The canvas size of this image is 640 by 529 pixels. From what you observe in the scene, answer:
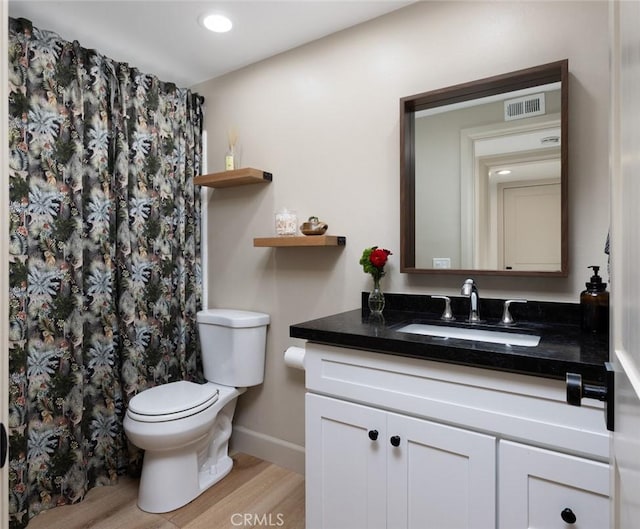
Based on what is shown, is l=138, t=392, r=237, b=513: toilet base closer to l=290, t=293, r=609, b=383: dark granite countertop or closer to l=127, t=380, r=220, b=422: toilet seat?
l=127, t=380, r=220, b=422: toilet seat

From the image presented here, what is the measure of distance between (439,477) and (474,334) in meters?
0.55

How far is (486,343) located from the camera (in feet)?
3.94

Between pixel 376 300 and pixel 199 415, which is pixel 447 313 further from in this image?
pixel 199 415

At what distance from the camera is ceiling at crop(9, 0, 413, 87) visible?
1.79 metres

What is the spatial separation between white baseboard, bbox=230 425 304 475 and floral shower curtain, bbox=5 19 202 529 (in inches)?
19.1

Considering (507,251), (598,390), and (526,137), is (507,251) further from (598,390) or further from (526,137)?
(598,390)

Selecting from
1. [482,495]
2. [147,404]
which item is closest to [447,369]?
[482,495]

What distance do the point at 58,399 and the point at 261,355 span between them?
0.99 metres

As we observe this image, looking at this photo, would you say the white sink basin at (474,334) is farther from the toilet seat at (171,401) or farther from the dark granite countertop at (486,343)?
the toilet seat at (171,401)

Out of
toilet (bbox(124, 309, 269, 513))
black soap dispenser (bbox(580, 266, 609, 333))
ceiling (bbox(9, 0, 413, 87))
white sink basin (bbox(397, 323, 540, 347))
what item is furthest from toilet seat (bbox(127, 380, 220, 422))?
ceiling (bbox(9, 0, 413, 87))

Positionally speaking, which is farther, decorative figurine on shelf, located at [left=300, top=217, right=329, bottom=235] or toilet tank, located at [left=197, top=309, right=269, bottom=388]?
toilet tank, located at [left=197, top=309, right=269, bottom=388]

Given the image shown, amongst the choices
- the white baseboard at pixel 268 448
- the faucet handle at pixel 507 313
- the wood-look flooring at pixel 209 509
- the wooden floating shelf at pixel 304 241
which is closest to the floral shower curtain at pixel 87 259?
the wood-look flooring at pixel 209 509

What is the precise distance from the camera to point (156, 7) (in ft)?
5.91

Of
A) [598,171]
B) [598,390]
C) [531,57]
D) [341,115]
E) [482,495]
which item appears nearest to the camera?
[598,390]
